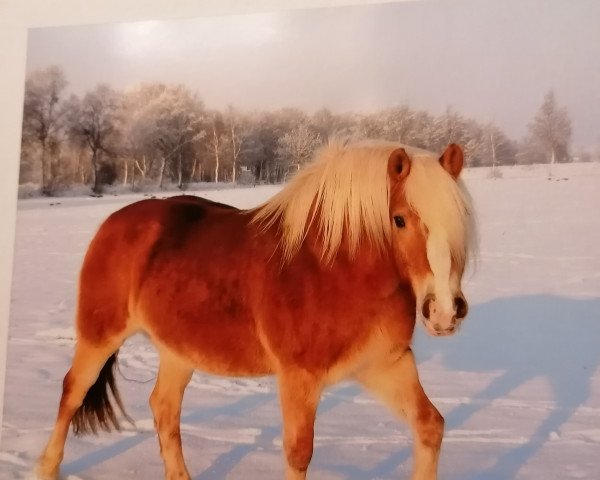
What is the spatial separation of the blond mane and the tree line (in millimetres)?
203

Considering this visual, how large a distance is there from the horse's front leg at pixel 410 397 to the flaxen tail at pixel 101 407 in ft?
2.09

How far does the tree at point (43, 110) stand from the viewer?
1.77m

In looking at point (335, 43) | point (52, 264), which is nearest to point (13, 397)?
point (52, 264)

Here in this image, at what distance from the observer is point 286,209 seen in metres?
1.30


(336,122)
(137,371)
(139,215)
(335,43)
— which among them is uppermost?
(335,43)

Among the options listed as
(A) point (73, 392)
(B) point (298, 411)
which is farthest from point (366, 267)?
(A) point (73, 392)

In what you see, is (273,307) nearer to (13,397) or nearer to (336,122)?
(336,122)

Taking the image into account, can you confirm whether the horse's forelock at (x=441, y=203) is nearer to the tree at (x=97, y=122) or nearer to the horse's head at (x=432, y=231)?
the horse's head at (x=432, y=231)

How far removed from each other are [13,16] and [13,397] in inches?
44.5

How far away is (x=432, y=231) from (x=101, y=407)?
0.93 meters

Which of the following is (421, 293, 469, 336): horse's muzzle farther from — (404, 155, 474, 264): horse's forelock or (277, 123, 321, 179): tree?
(277, 123, 321, 179): tree

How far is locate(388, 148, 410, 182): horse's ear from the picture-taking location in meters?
1.17

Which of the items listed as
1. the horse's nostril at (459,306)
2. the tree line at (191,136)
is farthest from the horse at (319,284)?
the tree line at (191,136)

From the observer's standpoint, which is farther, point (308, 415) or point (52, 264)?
point (52, 264)
